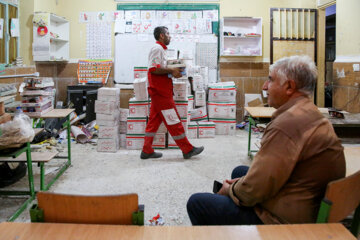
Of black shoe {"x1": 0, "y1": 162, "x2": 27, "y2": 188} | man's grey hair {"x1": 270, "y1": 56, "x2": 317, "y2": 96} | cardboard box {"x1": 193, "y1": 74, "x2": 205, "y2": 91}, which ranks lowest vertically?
black shoe {"x1": 0, "y1": 162, "x2": 27, "y2": 188}

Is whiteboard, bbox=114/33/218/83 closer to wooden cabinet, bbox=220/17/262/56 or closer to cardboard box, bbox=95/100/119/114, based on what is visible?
wooden cabinet, bbox=220/17/262/56

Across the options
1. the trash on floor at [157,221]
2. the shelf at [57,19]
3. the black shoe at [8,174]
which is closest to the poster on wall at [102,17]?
the shelf at [57,19]

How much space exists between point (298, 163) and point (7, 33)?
5.42m

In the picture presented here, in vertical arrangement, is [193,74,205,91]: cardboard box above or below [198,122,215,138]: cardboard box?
above

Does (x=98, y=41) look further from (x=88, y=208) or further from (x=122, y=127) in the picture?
(x=88, y=208)

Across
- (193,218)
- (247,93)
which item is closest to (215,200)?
(193,218)

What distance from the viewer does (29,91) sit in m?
3.86

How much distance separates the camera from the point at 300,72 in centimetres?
154

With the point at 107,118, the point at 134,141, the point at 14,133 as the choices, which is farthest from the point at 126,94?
the point at 14,133

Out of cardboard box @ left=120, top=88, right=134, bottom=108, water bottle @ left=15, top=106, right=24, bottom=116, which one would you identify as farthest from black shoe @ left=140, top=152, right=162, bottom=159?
cardboard box @ left=120, top=88, right=134, bottom=108

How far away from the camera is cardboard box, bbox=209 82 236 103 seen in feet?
20.7

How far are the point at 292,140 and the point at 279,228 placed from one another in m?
0.39

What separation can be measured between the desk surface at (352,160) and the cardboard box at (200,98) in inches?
157

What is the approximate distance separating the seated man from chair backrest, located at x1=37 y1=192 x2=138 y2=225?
23.6 inches
